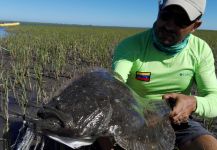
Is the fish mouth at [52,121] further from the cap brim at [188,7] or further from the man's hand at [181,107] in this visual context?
the cap brim at [188,7]

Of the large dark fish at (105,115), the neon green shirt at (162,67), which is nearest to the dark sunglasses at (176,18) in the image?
the neon green shirt at (162,67)

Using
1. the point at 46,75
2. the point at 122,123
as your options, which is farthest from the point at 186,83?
the point at 46,75

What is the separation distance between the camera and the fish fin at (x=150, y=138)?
2.22 m

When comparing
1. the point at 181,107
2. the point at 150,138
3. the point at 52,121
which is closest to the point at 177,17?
the point at 181,107

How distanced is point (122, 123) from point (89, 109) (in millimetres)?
214

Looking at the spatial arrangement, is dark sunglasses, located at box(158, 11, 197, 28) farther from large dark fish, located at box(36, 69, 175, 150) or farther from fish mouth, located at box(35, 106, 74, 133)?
fish mouth, located at box(35, 106, 74, 133)

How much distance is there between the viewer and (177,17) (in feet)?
9.55

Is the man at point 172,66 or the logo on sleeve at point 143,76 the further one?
the logo on sleeve at point 143,76

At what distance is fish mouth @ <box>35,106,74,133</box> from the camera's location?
6.54 ft

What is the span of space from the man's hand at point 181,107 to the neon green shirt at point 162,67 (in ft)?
1.47

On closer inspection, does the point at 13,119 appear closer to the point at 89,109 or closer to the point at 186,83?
the point at 186,83

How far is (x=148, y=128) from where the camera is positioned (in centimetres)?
241

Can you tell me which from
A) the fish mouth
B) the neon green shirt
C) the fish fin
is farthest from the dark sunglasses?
the fish mouth

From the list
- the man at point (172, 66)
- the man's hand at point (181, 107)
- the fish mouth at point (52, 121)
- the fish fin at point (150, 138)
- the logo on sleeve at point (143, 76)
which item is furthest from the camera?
the logo on sleeve at point (143, 76)
